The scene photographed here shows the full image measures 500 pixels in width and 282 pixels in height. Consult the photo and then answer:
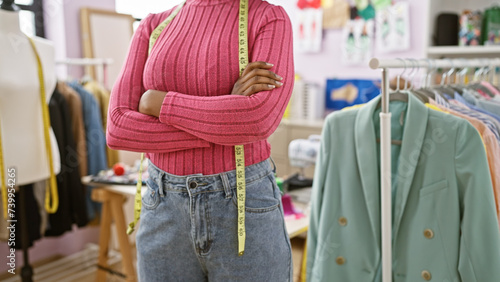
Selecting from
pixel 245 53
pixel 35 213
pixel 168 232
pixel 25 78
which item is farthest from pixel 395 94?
pixel 35 213

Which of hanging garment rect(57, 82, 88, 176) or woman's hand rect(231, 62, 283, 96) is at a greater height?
woman's hand rect(231, 62, 283, 96)

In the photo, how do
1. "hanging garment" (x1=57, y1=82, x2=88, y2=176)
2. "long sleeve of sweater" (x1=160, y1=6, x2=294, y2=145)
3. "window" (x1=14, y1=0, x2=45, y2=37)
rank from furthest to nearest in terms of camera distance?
"window" (x1=14, y1=0, x2=45, y2=37), "hanging garment" (x1=57, y1=82, x2=88, y2=176), "long sleeve of sweater" (x1=160, y1=6, x2=294, y2=145)

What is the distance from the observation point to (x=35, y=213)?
2672 millimetres

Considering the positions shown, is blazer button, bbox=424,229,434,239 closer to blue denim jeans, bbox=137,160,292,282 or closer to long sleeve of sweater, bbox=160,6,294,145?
blue denim jeans, bbox=137,160,292,282

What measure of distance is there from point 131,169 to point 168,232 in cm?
177

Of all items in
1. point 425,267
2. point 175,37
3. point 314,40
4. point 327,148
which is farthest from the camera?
point 314,40

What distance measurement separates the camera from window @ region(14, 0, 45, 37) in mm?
3357

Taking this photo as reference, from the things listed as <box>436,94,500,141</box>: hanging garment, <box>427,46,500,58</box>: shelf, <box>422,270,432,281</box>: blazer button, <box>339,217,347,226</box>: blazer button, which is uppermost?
<box>427,46,500,58</box>: shelf

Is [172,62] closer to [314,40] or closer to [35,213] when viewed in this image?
[35,213]

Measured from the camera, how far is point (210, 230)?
3.55 feet

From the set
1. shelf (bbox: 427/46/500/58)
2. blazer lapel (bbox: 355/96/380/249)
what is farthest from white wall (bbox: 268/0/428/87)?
blazer lapel (bbox: 355/96/380/249)

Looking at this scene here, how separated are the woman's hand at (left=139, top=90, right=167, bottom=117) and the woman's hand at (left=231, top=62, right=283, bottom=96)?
19cm

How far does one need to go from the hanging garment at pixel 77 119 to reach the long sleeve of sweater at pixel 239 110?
207 cm

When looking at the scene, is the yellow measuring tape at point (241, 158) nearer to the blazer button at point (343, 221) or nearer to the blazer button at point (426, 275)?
the blazer button at point (343, 221)
